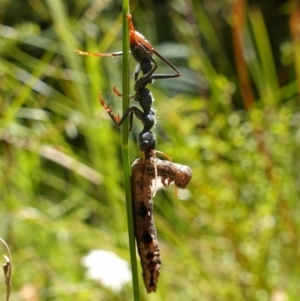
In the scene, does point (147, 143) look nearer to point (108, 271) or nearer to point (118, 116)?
point (118, 116)

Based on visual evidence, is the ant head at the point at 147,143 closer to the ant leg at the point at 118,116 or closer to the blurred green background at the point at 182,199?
the ant leg at the point at 118,116

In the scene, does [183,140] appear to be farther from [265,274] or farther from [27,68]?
[27,68]

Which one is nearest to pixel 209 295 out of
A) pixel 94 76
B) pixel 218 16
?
pixel 94 76

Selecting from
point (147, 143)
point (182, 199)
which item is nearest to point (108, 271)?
point (182, 199)

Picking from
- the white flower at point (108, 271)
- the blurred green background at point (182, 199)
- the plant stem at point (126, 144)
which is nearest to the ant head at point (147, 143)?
the plant stem at point (126, 144)

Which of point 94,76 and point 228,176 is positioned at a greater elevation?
point 94,76

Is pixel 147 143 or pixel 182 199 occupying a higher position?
pixel 182 199

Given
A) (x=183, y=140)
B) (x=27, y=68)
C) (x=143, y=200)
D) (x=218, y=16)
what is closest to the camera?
(x=143, y=200)

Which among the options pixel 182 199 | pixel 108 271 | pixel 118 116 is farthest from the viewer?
pixel 182 199

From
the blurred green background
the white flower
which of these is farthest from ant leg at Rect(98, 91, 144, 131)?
the white flower

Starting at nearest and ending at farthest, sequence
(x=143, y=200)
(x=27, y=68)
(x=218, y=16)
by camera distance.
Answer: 1. (x=143, y=200)
2. (x=27, y=68)
3. (x=218, y=16)
